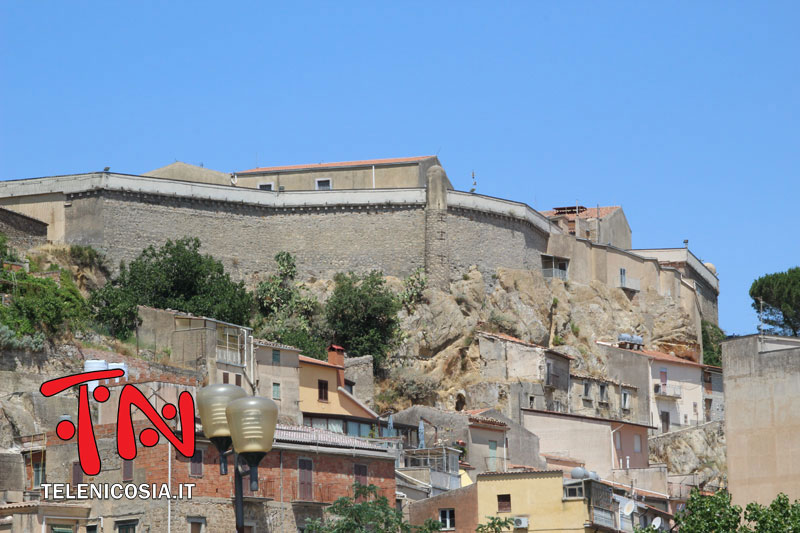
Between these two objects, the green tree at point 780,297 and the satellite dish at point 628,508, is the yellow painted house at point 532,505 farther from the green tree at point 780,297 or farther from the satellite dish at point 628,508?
the green tree at point 780,297

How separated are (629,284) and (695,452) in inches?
649

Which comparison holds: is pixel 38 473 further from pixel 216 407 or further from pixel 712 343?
pixel 712 343

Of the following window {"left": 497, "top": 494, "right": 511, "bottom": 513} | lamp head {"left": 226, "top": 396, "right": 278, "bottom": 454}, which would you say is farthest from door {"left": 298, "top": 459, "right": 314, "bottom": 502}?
lamp head {"left": 226, "top": 396, "right": 278, "bottom": 454}

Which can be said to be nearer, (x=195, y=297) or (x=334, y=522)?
(x=334, y=522)

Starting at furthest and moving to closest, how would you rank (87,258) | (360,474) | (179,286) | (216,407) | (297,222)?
1. (297,222)
2. (87,258)
3. (179,286)
4. (360,474)
5. (216,407)

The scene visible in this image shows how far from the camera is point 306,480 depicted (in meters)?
38.1

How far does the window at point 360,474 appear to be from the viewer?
3928cm

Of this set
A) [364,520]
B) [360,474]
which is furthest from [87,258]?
[364,520]

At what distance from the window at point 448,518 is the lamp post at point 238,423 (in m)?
21.2

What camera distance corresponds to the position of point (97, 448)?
1432 inches

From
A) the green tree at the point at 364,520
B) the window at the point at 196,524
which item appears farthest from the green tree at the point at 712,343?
the window at the point at 196,524

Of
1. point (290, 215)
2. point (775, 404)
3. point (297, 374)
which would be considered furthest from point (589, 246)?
point (775, 404)

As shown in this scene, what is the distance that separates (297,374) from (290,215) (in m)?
22.4

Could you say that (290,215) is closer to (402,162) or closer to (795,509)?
(402,162)
